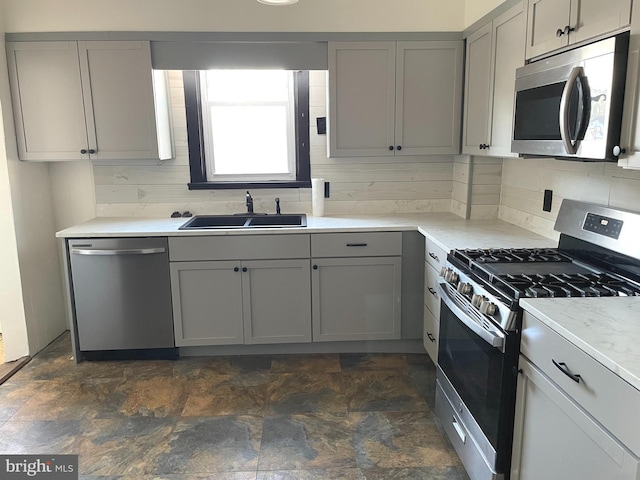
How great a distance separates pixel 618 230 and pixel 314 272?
170 cm

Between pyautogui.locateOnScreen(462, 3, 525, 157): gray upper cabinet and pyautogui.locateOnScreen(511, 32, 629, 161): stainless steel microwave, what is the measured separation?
1.14ft

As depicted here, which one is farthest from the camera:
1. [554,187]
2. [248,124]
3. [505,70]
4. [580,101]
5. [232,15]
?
[248,124]

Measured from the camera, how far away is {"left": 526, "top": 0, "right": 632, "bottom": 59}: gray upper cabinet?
65.6 inches

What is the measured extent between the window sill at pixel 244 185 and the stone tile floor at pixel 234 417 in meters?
1.20

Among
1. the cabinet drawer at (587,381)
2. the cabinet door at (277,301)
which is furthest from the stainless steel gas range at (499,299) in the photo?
the cabinet door at (277,301)

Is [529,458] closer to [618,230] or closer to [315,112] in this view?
[618,230]

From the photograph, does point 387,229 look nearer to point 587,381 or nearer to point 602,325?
point 602,325

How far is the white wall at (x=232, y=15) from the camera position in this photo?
300 centimetres

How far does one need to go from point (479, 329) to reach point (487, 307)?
9cm

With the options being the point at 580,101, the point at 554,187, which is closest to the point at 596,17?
the point at 580,101

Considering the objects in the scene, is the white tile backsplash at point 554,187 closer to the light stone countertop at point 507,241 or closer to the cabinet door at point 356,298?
the light stone countertop at point 507,241

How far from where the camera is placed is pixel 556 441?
1493mm

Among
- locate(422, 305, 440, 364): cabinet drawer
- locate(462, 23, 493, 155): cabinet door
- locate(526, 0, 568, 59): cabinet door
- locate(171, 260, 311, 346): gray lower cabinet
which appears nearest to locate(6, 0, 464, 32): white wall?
locate(462, 23, 493, 155): cabinet door

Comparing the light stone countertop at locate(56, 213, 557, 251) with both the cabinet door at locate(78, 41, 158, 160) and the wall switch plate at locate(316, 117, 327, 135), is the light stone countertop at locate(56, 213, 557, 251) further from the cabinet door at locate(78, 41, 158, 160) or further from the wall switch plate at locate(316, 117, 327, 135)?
the wall switch plate at locate(316, 117, 327, 135)
